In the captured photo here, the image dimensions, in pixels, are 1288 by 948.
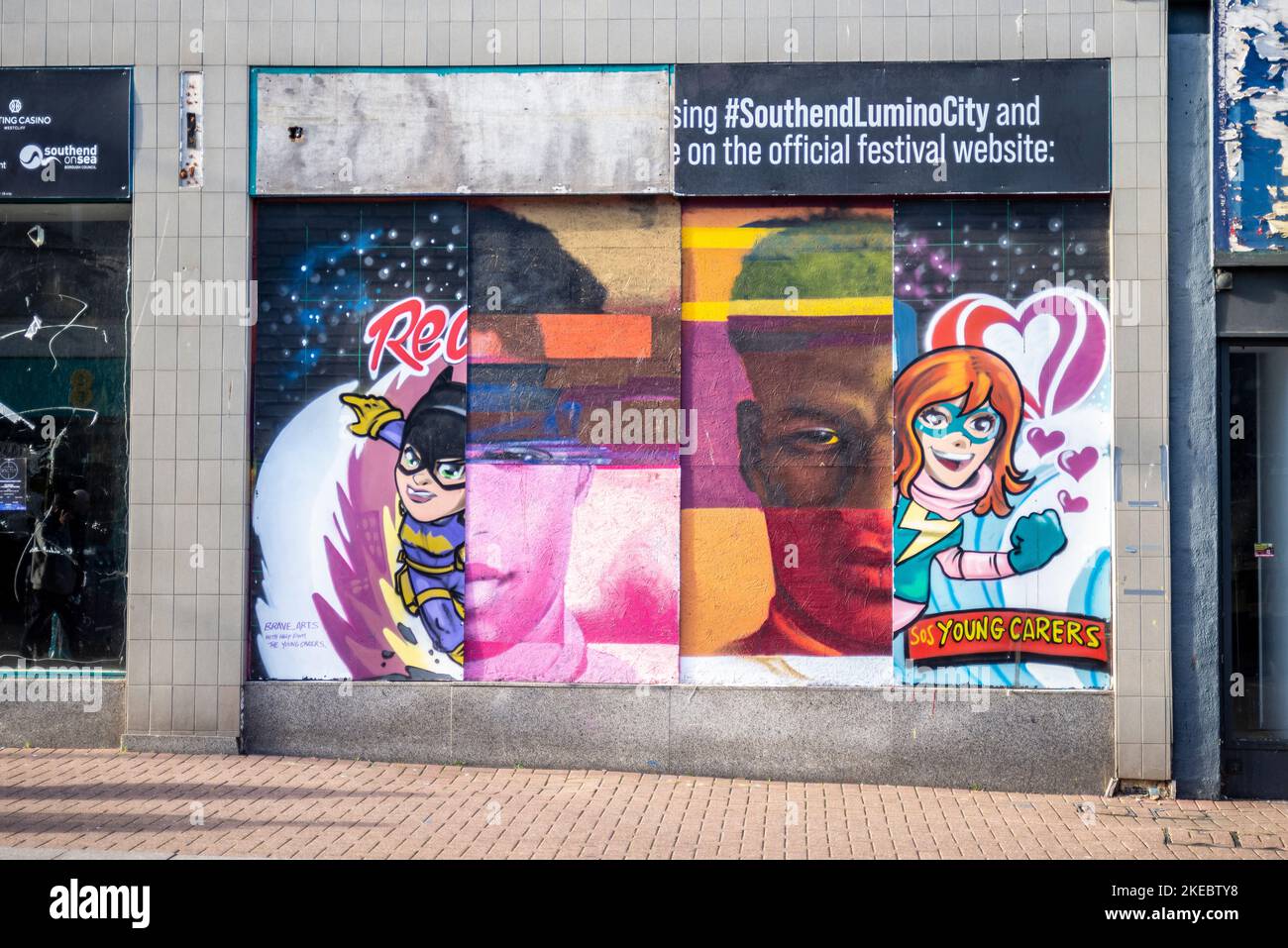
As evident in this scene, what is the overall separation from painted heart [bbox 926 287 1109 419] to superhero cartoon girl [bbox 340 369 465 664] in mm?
3407

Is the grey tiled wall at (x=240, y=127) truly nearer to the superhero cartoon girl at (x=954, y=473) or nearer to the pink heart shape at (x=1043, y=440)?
the pink heart shape at (x=1043, y=440)

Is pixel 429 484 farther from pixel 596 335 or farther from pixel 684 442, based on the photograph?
pixel 684 442

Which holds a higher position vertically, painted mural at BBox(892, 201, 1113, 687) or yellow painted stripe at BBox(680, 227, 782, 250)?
yellow painted stripe at BBox(680, 227, 782, 250)

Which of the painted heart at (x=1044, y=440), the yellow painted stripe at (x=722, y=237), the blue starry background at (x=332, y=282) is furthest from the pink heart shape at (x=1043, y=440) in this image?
the blue starry background at (x=332, y=282)

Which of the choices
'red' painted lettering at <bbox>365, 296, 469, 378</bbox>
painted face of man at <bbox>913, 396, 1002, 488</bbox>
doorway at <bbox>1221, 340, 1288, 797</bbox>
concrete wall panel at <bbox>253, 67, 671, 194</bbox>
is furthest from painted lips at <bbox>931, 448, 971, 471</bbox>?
'red' painted lettering at <bbox>365, 296, 469, 378</bbox>

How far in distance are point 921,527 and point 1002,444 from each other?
0.79 metres

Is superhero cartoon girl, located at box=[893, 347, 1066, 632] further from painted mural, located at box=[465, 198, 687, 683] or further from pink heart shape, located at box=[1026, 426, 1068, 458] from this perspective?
painted mural, located at box=[465, 198, 687, 683]

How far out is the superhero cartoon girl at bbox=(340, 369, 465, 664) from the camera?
8766 millimetres

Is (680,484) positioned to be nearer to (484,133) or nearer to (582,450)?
(582,450)

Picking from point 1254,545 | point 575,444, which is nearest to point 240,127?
point 575,444

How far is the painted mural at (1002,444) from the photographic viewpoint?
8523mm

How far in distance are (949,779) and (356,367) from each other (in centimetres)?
495

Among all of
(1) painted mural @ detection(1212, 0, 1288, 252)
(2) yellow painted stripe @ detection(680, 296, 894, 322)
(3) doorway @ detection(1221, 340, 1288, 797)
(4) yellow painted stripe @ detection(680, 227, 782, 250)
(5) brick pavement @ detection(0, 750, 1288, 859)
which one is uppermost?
(1) painted mural @ detection(1212, 0, 1288, 252)

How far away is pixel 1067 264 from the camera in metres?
8.62
